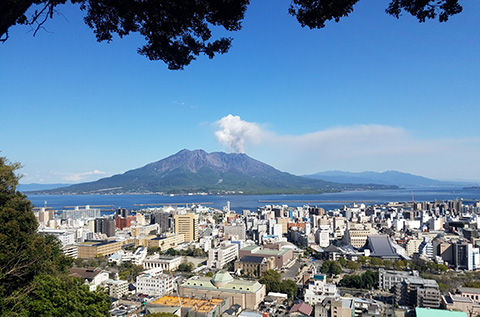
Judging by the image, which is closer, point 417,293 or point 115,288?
point 417,293

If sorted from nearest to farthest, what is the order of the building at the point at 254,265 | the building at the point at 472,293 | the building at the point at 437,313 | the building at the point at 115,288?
the building at the point at 437,313 → the building at the point at 472,293 → the building at the point at 115,288 → the building at the point at 254,265

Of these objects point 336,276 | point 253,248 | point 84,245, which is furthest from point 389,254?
point 84,245

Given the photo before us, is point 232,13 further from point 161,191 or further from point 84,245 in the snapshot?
point 161,191

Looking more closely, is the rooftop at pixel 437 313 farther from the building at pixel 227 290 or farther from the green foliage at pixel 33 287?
the green foliage at pixel 33 287

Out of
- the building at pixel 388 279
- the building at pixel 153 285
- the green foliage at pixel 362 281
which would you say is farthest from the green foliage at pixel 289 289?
the building at pixel 153 285

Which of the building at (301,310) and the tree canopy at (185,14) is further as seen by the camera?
the building at (301,310)

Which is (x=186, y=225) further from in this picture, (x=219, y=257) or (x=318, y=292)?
(x=318, y=292)


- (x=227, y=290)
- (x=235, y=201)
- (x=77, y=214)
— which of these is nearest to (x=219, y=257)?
(x=227, y=290)
